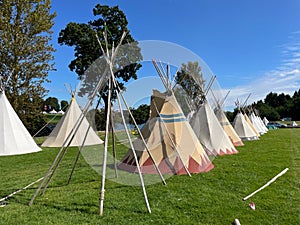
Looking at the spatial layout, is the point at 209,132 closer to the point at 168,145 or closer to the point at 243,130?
the point at 168,145

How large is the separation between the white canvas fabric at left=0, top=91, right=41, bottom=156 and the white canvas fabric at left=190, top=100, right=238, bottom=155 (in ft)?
19.1

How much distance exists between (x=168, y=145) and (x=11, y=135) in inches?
221

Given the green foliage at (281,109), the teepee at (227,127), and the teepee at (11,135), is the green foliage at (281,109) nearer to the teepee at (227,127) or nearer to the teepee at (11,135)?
the teepee at (227,127)

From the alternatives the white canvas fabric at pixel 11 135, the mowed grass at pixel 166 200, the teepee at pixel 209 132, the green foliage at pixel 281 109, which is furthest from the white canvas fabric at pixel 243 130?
the green foliage at pixel 281 109

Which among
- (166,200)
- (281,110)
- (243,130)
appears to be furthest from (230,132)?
(281,110)

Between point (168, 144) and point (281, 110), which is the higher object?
point (281, 110)

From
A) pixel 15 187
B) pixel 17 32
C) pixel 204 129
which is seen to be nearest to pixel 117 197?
pixel 15 187

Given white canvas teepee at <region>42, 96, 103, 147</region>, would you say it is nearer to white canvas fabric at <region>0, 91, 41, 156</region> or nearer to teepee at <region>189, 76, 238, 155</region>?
white canvas fabric at <region>0, 91, 41, 156</region>

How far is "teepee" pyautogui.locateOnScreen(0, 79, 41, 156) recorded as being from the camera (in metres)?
8.33

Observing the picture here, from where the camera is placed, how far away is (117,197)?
407 centimetres

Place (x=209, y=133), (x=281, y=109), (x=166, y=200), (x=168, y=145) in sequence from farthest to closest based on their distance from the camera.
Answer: (x=281, y=109)
(x=209, y=133)
(x=168, y=145)
(x=166, y=200)

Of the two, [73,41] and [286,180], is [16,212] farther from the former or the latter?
[73,41]

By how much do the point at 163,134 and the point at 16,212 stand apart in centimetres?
338

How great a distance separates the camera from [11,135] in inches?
334
